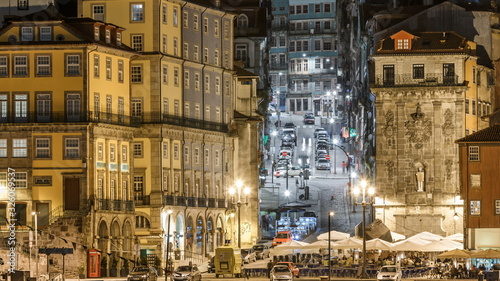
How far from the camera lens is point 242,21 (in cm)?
19238

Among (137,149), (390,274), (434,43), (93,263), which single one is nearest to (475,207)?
(434,43)

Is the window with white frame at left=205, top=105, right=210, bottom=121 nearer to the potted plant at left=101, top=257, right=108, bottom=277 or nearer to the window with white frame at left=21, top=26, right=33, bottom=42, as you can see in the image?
the window with white frame at left=21, top=26, right=33, bottom=42

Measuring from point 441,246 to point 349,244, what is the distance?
7.54m

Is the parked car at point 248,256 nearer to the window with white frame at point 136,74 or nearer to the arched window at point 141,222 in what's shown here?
the arched window at point 141,222

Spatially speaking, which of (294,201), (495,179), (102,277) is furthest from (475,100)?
(102,277)

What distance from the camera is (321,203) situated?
604ft

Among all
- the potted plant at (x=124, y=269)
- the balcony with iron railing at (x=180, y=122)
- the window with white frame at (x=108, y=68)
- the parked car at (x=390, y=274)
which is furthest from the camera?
the balcony with iron railing at (x=180, y=122)

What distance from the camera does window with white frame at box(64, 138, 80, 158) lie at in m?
128

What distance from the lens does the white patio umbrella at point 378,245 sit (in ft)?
412

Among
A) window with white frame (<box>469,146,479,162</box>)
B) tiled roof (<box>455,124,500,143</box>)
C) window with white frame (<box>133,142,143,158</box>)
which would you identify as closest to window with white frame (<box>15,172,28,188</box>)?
window with white frame (<box>133,142,143,158</box>)

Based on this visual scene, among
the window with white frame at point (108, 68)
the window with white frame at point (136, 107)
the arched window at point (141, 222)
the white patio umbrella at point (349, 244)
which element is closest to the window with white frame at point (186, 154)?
the window with white frame at point (136, 107)

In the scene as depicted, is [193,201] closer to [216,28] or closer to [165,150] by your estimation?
[165,150]

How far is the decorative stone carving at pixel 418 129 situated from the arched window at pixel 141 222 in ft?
101

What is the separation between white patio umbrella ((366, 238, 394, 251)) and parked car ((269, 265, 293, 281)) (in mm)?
19942
